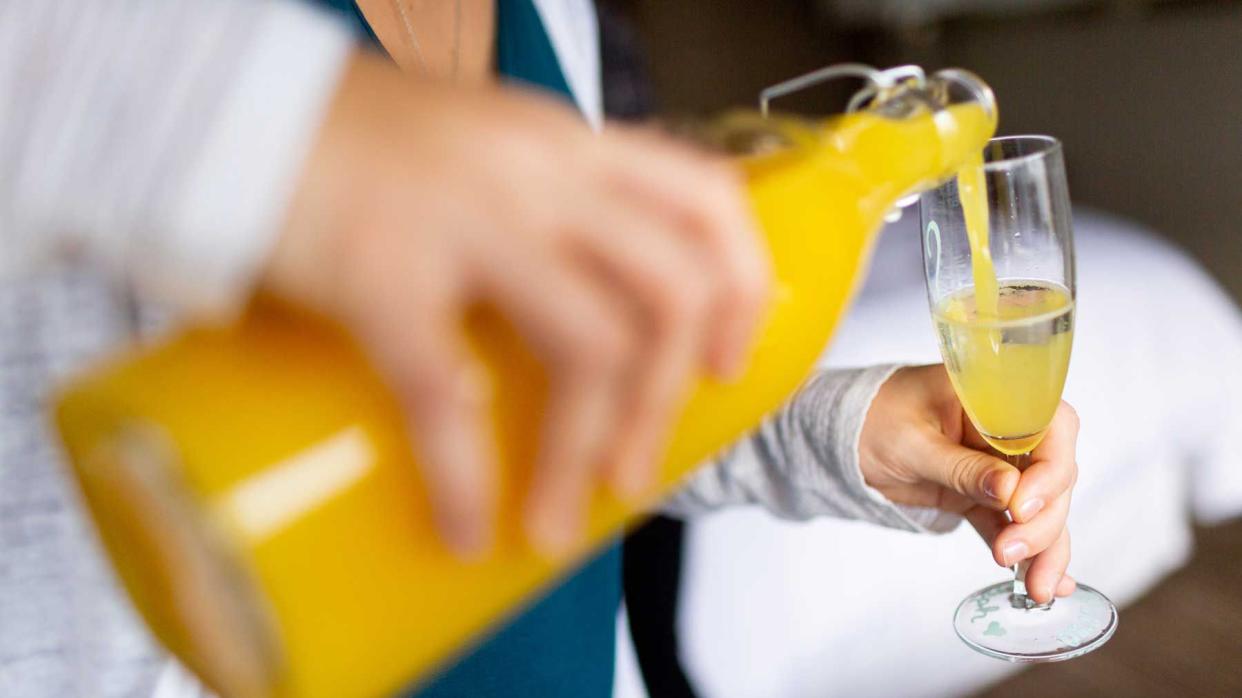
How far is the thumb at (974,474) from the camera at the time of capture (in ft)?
1.84

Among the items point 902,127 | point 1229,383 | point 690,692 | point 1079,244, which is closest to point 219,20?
point 902,127

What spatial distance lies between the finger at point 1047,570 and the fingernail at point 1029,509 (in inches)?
1.7

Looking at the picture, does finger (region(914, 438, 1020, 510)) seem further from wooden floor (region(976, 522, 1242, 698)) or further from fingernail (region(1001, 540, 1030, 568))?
wooden floor (region(976, 522, 1242, 698))

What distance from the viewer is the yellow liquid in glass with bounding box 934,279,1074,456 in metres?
0.54

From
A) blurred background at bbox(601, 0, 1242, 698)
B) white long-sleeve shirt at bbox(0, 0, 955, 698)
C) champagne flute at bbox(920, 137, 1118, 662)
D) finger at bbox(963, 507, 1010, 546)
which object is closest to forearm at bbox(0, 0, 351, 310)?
white long-sleeve shirt at bbox(0, 0, 955, 698)

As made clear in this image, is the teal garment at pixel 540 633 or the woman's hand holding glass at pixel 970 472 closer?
the woman's hand holding glass at pixel 970 472

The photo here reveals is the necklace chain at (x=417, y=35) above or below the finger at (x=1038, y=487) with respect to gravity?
above

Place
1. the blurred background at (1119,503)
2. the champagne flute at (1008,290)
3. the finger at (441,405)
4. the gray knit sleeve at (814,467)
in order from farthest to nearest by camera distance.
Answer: the blurred background at (1119,503), the gray knit sleeve at (814,467), the champagne flute at (1008,290), the finger at (441,405)

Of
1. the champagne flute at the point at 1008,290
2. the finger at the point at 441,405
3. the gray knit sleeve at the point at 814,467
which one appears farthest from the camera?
the gray knit sleeve at the point at 814,467

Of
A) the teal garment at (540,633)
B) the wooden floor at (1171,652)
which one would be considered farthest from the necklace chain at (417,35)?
the wooden floor at (1171,652)

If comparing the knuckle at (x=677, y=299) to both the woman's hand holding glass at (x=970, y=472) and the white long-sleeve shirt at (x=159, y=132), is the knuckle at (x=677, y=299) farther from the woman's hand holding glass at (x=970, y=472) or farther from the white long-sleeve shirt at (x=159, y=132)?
the woman's hand holding glass at (x=970, y=472)

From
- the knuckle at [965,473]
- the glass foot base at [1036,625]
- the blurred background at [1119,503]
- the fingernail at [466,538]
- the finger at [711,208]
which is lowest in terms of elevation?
the blurred background at [1119,503]

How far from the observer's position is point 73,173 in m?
0.23

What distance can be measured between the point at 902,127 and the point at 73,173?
0.95ft
